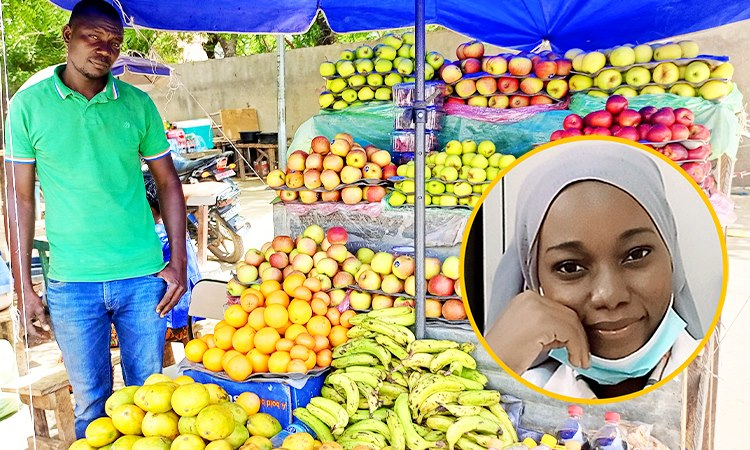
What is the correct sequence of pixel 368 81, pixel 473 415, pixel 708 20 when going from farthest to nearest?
pixel 368 81 → pixel 708 20 → pixel 473 415

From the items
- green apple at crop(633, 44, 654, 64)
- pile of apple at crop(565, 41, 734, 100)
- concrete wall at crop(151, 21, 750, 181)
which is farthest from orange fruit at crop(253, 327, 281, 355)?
concrete wall at crop(151, 21, 750, 181)

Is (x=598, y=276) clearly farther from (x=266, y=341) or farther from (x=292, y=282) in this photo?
(x=292, y=282)

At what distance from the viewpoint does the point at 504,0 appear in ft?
12.1

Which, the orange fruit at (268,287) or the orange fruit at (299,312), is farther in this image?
the orange fruit at (268,287)

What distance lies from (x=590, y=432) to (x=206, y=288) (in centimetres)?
216

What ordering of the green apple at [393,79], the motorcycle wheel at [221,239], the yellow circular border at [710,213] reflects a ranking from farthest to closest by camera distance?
the motorcycle wheel at [221,239] < the green apple at [393,79] < the yellow circular border at [710,213]

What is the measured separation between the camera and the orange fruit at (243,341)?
95.5 inches

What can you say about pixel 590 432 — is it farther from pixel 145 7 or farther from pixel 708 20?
pixel 145 7

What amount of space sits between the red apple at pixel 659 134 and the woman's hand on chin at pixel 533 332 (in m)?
1.71

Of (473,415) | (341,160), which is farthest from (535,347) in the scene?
(341,160)

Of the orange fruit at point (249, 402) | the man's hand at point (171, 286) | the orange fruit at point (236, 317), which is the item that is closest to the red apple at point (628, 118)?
the orange fruit at point (236, 317)

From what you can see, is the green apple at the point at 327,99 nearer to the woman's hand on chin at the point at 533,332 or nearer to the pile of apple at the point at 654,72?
the pile of apple at the point at 654,72

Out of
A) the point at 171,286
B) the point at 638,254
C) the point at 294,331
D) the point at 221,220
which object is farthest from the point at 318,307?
the point at 221,220

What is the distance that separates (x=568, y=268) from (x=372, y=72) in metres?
2.51
